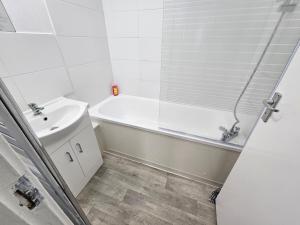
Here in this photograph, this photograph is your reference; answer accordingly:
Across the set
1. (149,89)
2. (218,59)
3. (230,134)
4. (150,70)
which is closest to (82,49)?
(150,70)

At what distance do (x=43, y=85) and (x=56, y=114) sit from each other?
0.28m

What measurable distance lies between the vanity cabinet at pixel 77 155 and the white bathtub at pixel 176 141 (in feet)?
0.91

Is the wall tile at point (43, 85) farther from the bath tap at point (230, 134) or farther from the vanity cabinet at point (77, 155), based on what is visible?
the bath tap at point (230, 134)

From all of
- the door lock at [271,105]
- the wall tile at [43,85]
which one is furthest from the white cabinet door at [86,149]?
the door lock at [271,105]

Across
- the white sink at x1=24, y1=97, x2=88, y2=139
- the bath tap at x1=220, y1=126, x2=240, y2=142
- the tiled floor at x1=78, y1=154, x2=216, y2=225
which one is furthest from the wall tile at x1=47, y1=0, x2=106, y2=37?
the bath tap at x1=220, y1=126, x2=240, y2=142

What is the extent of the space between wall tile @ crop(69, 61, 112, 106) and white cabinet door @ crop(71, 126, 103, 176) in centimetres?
53

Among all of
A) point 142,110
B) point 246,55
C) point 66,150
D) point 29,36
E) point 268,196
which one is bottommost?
point 142,110

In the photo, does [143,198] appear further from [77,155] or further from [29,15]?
[29,15]

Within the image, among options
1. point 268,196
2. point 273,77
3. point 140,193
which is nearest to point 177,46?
point 273,77

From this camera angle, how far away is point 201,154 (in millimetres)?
1205

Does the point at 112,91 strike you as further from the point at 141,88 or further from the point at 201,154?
the point at 201,154

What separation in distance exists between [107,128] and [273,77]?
1.67m

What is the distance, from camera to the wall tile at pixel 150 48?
1632 mm

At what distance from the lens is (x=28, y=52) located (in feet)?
3.19
